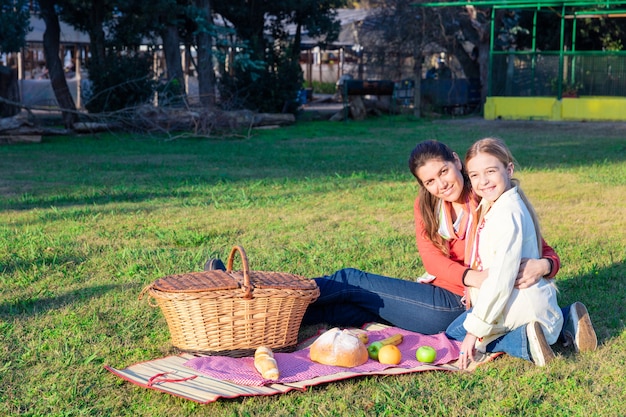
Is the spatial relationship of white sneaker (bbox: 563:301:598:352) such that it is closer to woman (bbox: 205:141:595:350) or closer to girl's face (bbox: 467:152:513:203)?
woman (bbox: 205:141:595:350)

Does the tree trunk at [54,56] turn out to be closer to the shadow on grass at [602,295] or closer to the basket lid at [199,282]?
the shadow on grass at [602,295]

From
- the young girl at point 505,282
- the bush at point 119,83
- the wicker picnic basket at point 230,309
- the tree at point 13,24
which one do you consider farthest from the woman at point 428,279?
the bush at point 119,83

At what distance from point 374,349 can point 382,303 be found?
1.74 feet

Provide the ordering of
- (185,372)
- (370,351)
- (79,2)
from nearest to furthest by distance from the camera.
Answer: (185,372)
(370,351)
(79,2)

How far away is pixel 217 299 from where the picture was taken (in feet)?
13.7

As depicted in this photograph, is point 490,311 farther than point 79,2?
No

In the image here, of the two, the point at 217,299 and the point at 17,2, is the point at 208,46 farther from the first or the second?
the point at 217,299

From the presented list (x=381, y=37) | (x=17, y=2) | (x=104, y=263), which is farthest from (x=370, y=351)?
(x=381, y=37)

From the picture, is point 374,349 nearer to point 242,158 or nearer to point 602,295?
point 602,295

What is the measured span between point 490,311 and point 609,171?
8.31 m

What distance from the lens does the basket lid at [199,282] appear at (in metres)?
4.18

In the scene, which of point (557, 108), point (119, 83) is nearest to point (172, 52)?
point (119, 83)

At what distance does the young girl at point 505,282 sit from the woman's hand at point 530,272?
0.14 feet

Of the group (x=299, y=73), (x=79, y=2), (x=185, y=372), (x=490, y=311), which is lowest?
(x=185, y=372)
